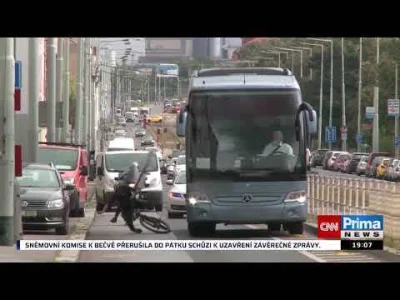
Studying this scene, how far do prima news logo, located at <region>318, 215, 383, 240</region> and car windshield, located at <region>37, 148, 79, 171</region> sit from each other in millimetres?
13112

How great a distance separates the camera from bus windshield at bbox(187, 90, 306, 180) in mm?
17125

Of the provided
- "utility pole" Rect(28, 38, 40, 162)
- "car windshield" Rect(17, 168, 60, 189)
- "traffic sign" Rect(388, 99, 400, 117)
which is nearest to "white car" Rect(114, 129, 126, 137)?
"utility pole" Rect(28, 38, 40, 162)

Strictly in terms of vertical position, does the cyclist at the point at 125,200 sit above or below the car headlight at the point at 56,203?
above

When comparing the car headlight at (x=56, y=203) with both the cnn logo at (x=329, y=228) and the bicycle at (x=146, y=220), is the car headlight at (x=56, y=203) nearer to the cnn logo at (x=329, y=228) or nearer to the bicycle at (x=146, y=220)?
the bicycle at (x=146, y=220)

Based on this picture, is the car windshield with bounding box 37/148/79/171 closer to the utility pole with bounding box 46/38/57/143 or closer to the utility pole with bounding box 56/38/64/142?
the utility pole with bounding box 46/38/57/143

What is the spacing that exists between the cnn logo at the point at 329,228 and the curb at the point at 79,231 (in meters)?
2.97

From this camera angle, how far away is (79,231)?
1925 centimetres

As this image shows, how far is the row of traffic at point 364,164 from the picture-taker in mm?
50703

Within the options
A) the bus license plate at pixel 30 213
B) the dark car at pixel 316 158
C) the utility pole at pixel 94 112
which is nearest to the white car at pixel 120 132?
the dark car at pixel 316 158

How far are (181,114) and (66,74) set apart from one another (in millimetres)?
24022

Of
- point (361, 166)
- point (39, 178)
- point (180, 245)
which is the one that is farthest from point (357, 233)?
point (361, 166)

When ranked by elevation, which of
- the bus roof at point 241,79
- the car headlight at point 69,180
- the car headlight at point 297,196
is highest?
the bus roof at point 241,79
